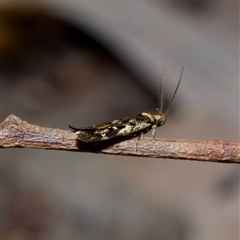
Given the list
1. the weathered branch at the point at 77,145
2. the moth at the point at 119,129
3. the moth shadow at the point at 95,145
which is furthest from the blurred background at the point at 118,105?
the weathered branch at the point at 77,145

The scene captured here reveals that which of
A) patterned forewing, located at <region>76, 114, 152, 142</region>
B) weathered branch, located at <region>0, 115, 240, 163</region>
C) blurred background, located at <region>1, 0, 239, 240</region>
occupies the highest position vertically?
blurred background, located at <region>1, 0, 239, 240</region>

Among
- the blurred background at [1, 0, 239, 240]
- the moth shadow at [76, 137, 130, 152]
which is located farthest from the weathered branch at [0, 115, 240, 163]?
the blurred background at [1, 0, 239, 240]

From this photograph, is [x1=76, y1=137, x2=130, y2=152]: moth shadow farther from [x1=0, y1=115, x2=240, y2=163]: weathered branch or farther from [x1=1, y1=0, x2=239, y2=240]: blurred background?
[x1=1, y1=0, x2=239, y2=240]: blurred background

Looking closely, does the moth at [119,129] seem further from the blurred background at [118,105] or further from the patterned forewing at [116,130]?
the blurred background at [118,105]

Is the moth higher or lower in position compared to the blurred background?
lower

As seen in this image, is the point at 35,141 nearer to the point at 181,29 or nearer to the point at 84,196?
the point at 84,196

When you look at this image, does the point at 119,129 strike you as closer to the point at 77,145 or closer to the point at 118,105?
the point at 77,145

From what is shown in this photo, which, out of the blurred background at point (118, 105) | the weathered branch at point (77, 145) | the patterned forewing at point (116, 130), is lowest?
the weathered branch at point (77, 145)
